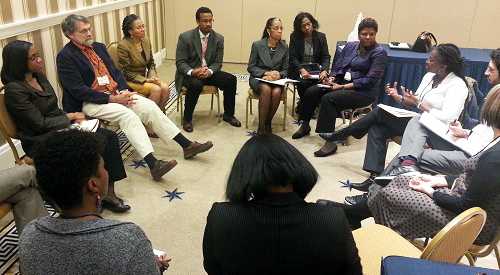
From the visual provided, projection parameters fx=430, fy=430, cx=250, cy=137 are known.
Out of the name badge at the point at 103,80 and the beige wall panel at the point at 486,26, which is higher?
the beige wall panel at the point at 486,26

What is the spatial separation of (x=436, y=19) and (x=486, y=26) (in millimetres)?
684

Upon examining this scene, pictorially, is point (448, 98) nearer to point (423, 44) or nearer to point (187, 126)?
point (423, 44)

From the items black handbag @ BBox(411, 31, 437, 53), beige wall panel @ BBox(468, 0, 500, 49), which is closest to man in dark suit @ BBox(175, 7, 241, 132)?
black handbag @ BBox(411, 31, 437, 53)

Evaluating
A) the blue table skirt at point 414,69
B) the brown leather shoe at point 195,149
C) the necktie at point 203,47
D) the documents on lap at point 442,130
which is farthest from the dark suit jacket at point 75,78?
the blue table skirt at point 414,69

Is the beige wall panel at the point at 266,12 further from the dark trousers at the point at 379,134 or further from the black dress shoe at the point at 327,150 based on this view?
the dark trousers at the point at 379,134

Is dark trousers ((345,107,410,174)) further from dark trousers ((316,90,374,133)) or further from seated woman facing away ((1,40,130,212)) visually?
seated woman facing away ((1,40,130,212))

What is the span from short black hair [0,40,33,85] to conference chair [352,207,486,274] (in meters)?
2.26

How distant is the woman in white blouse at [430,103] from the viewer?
10.2 ft

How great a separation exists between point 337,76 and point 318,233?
10.7ft

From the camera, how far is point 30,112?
8.94ft

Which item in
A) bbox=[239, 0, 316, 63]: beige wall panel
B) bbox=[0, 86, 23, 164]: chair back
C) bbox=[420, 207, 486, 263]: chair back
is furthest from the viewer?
bbox=[239, 0, 316, 63]: beige wall panel

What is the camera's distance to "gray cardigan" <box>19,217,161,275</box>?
3.88 feet

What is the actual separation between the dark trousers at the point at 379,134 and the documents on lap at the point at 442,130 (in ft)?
0.68

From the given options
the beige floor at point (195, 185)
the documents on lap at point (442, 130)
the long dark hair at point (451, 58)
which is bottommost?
the beige floor at point (195, 185)
